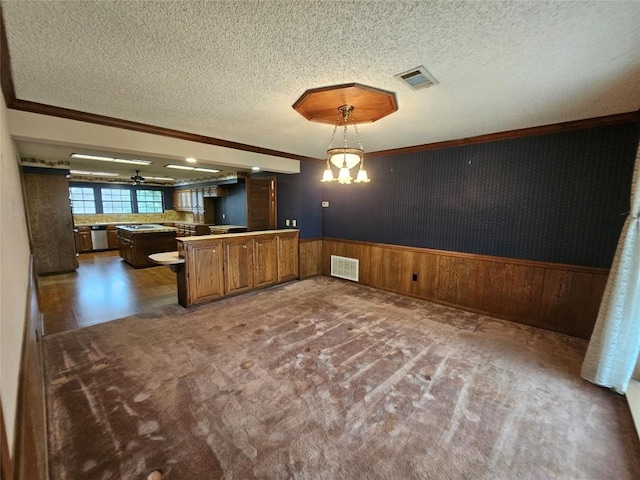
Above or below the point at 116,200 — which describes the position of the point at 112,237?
below

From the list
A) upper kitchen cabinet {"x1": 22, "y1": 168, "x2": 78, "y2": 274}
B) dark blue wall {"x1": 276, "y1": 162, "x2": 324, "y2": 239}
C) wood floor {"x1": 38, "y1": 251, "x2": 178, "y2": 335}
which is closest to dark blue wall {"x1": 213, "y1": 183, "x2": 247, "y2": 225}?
dark blue wall {"x1": 276, "y1": 162, "x2": 324, "y2": 239}

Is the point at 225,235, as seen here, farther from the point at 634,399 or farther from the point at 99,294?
the point at 634,399

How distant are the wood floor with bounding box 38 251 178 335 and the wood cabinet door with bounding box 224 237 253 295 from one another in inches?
33.1

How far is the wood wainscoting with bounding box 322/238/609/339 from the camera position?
119 inches

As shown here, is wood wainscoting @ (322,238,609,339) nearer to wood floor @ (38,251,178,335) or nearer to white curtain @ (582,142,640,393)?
white curtain @ (582,142,640,393)

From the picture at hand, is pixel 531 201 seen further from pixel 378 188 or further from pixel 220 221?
pixel 220 221

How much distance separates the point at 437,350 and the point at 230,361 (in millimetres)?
2027

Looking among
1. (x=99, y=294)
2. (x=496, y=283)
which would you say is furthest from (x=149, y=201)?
(x=496, y=283)

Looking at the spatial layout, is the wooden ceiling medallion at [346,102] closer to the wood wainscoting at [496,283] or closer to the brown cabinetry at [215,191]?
the wood wainscoting at [496,283]

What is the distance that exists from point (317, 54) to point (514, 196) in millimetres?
3026

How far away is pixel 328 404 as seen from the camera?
197cm

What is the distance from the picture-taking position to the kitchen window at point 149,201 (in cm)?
946

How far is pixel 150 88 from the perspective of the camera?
7.16ft

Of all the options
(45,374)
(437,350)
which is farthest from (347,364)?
(45,374)
